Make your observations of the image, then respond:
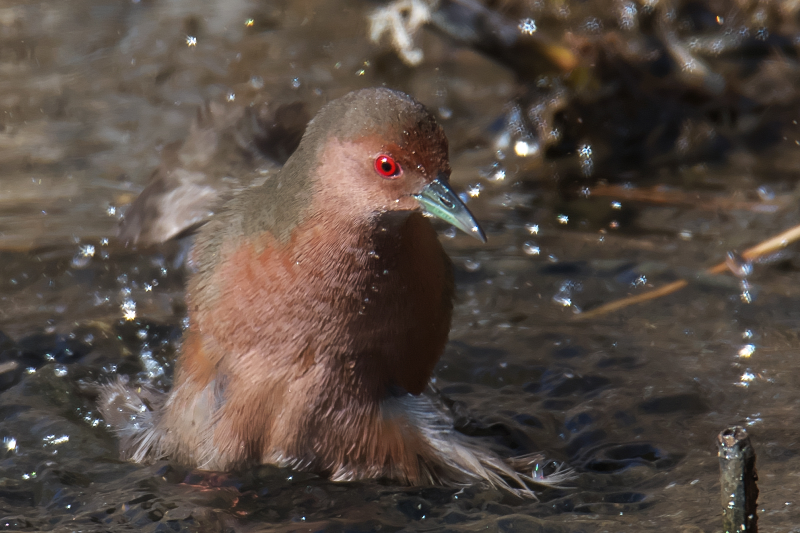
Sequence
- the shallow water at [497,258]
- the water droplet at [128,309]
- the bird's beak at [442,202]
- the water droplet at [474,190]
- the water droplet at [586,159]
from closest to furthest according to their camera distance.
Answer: the bird's beak at [442,202], the shallow water at [497,258], the water droplet at [128,309], the water droplet at [474,190], the water droplet at [586,159]

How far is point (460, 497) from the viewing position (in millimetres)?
3588

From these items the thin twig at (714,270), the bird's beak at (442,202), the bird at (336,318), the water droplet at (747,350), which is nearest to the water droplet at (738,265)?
the thin twig at (714,270)

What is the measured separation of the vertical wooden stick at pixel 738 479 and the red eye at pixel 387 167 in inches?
55.6

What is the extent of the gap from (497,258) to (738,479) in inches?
122

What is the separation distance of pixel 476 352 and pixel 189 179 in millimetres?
1771

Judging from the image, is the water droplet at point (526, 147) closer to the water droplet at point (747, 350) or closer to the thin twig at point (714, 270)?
the thin twig at point (714, 270)

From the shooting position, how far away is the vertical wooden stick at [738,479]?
2205 mm

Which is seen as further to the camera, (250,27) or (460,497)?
(250,27)

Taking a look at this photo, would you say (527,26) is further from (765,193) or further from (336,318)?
(336,318)

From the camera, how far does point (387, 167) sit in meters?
3.22

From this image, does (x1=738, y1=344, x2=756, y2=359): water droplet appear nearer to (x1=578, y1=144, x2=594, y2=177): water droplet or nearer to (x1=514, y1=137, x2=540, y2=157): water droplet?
(x1=578, y1=144, x2=594, y2=177): water droplet

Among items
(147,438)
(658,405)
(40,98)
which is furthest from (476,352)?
(40,98)

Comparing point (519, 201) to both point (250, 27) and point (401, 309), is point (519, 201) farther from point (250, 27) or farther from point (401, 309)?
point (250, 27)

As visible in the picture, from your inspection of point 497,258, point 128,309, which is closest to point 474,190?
point 497,258
